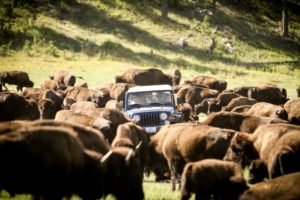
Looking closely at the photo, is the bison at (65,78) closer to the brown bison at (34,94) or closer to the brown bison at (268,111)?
the brown bison at (34,94)

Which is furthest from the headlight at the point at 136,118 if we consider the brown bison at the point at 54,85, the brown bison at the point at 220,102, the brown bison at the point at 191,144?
the brown bison at the point at 54,85

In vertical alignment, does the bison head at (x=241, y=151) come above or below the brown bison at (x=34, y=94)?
below

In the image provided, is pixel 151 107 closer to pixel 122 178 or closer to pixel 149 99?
pixel 149 99

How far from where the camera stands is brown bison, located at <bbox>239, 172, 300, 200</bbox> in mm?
7605

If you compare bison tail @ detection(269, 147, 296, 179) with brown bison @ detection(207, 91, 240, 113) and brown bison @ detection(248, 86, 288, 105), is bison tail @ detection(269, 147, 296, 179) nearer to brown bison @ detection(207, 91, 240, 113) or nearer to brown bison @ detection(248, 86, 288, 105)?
brown bison @ detection(207, 91, 240, 113)

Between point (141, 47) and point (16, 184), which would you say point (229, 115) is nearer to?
point (16, 184)

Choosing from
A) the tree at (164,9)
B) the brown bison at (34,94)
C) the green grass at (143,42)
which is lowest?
the brown bison at (34,94)

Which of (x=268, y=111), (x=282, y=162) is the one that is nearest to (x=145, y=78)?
(x=268, y=111)

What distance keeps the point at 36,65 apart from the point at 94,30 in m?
13.1

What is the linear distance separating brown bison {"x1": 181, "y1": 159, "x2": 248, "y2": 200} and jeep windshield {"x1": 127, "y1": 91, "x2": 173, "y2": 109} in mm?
8679

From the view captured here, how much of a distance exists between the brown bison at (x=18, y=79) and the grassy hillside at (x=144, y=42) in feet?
6.62

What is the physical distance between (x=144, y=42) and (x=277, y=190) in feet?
144

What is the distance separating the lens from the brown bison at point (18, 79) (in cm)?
3247

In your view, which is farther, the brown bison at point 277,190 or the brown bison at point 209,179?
the brown bison at point 209,179
